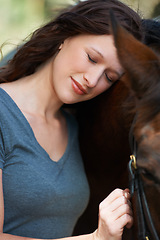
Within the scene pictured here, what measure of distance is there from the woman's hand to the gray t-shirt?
11.4 inches

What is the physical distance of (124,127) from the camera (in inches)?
42.7

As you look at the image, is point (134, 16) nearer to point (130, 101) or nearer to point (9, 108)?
point (130, 101)

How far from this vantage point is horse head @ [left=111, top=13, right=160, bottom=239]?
75cm

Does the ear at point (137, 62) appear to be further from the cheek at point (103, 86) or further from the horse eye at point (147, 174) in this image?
the cheek at point (103, 86)

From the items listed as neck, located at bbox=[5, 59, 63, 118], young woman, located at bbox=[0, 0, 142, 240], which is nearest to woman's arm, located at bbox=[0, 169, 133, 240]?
young woman, located at bbox=[0, 0, 142, 240]

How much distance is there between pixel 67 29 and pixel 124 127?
38 cm

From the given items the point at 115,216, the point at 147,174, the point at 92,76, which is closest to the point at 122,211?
the point at 115,216

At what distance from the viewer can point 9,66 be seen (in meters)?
1.30

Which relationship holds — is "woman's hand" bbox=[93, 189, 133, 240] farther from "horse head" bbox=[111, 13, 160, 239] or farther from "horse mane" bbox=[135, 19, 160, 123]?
"horse mane" bbox=[135, 19, 160, 123]

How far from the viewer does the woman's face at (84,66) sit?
1.05 meters

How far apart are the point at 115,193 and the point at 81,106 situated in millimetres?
562

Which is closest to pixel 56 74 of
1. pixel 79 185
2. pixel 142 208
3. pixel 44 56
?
pixel 44 56

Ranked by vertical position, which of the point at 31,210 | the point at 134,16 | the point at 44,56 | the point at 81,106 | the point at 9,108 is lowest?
the point at 31,210

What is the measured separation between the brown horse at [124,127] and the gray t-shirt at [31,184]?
130 mm
